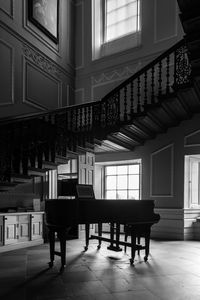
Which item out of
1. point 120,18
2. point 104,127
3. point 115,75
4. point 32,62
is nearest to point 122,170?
point 115,75

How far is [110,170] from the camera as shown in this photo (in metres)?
9.61

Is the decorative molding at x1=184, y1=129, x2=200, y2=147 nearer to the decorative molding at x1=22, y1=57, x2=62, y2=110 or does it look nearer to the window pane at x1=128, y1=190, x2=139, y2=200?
the window pane at x1=128, y1=190, x2=139, y2=200

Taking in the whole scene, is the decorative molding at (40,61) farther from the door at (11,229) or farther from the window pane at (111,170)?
the door at (11,229)

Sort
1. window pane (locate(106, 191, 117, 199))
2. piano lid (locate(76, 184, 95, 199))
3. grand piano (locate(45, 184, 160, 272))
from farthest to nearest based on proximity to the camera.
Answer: window pane (locate(106, 191, 117, 199)), piano lid (locate(76, 184, 95, 199)), grand piano (locate(45, 184, 160, 272))

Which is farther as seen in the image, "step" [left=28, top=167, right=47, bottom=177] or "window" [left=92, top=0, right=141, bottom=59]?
"window" [left=92, top=0, right=141, bottom=59]

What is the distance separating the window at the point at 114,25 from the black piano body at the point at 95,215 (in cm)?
539

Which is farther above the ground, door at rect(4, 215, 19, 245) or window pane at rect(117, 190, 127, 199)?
window pane at rect(117, 190, 127, 199)

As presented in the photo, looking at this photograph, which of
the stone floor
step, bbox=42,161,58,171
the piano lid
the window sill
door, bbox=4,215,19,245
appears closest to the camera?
the stone floor

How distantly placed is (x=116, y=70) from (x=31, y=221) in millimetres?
4694

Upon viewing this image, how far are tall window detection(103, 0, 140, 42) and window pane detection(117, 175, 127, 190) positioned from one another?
13.4 ft

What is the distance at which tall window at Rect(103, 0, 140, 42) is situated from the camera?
9.14m

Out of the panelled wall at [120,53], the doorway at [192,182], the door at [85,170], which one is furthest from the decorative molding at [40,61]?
the doorway at [192,182]

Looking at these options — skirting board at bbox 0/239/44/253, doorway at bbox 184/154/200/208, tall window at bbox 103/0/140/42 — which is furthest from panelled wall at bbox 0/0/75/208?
doorway at bbox 184/154/200/208

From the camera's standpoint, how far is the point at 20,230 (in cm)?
633
